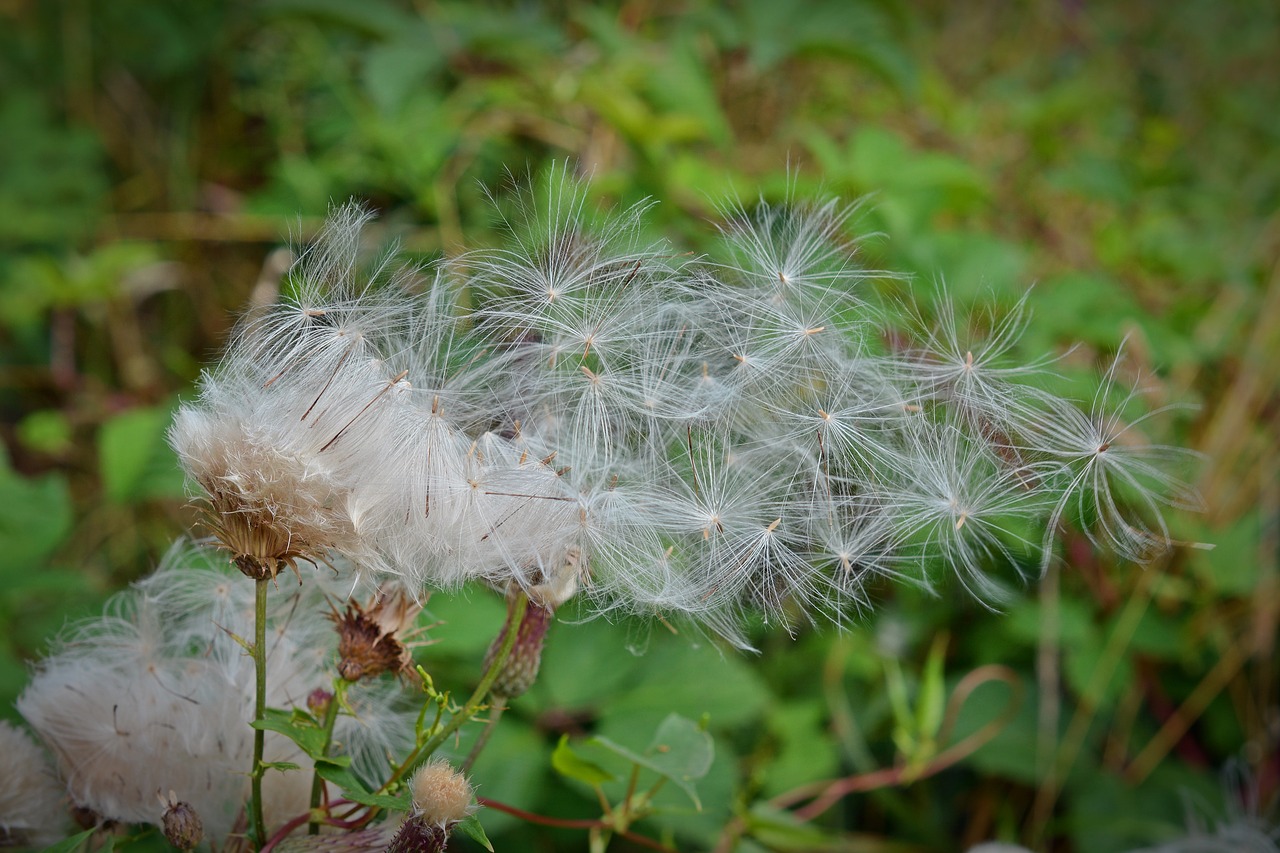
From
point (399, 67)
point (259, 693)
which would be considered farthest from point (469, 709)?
point (399, 67)

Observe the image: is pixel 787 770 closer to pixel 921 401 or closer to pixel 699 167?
pixel 921 401

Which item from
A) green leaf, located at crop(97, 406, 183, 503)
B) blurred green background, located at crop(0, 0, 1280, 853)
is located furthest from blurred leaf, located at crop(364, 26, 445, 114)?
green leaf, located at crop(97, 406, 183, 503)

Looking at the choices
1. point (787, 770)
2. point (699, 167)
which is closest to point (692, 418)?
point (787, 770)

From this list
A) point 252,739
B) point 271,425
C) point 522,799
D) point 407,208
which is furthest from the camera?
point 407,208

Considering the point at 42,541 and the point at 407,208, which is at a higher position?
the point at 407,208

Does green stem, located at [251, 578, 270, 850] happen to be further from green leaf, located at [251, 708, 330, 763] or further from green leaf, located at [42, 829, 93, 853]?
green leaf, located at [42, 829, 93, 853]

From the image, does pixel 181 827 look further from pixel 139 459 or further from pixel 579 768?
pixel 139 459
